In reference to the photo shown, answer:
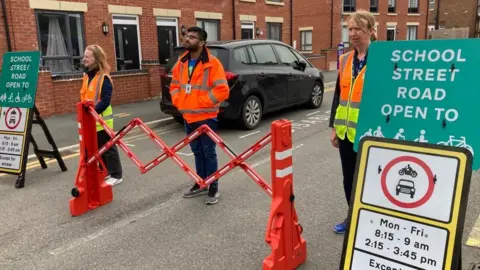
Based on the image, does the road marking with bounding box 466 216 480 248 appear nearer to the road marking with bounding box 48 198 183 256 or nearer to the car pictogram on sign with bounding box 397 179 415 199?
the car pictogram on sign with bounding box 397 179 415 199

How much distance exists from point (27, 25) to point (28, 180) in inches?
250

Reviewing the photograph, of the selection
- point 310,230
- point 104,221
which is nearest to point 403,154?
point 310,230

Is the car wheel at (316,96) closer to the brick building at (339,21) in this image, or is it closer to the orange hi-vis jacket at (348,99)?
the orange hi-vis jacket at (348,99)

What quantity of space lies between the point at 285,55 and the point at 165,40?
6148 millimetres

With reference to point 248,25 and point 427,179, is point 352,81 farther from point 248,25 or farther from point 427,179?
point 248,25

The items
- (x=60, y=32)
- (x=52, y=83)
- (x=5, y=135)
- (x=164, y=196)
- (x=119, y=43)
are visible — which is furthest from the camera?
(x=119, y=43)

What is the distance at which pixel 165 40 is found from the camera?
14.9m

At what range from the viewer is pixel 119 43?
1329 cm

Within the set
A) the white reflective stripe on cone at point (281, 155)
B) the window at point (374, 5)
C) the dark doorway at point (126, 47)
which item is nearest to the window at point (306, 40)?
the window at point (374, 5)

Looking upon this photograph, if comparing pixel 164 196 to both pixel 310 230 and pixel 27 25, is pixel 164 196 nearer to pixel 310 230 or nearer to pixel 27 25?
pixel 310 230

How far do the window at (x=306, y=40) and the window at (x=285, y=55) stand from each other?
20.6 meters

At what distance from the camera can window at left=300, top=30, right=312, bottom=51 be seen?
1190 inches

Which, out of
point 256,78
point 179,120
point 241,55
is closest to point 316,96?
point 256,78

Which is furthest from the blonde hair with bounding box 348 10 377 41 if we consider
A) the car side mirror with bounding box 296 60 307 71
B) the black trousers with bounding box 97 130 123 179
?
the car side mirror with bounding box 296 60 307 71
